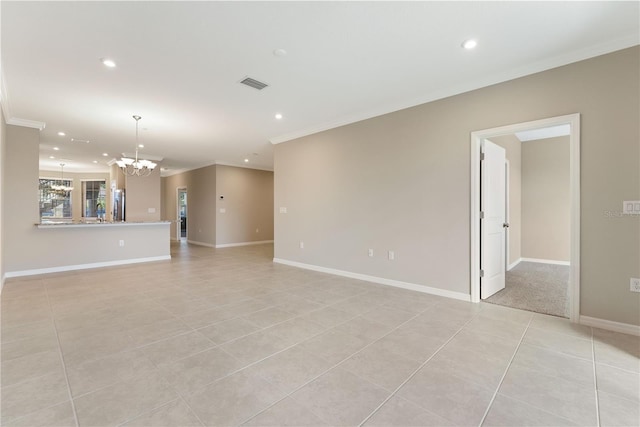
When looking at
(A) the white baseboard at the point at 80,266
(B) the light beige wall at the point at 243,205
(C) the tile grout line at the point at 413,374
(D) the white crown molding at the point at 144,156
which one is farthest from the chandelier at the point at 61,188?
(C) the tile grout line at the point at 413,374

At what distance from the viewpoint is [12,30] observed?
95.1 inches

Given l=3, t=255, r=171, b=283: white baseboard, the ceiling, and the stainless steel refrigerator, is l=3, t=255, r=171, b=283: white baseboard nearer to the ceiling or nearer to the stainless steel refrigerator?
the stainless steel refrigerator

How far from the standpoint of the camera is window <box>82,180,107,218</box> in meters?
11.6

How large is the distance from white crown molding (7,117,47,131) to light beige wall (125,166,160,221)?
258cm

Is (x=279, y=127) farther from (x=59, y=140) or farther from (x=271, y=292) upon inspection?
(x=59, y=140)

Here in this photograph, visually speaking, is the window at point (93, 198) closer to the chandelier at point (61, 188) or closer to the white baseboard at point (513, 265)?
the chandelier at point (61, 188)

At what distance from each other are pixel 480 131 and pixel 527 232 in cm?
435

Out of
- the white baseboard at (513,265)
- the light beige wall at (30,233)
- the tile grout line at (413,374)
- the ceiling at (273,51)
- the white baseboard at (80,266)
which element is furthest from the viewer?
the white baseboard at (513,265)

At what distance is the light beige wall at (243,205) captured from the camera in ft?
29.5

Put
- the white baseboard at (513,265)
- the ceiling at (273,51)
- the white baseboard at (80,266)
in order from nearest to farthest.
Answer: the ceiling at (273,51)
the white baseboard at (80,266)
the white baseboard at (513,265)

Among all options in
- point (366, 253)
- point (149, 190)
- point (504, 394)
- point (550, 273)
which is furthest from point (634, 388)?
point (149, 190)

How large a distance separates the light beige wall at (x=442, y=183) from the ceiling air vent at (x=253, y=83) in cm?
183

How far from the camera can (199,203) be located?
31.8 feet

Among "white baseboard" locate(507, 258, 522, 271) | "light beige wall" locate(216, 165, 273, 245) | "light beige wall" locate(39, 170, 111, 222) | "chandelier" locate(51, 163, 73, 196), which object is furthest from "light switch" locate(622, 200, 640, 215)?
"chandelier" locate(51, 163, 73, 196)
